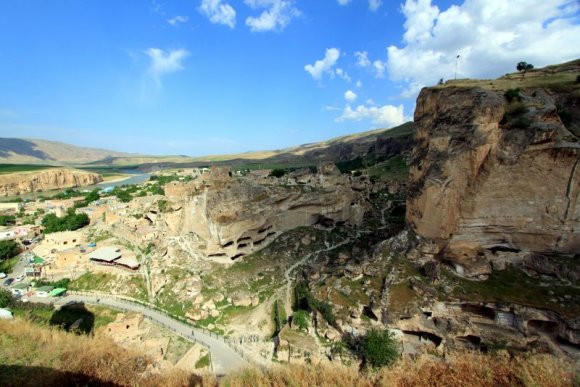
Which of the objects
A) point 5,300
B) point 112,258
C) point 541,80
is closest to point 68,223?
point 112,258

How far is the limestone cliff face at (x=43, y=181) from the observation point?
108 meters

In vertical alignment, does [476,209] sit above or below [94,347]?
above

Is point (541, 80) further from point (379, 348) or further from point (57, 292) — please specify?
point (57, 292)

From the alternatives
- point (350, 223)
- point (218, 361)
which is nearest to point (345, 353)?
point (218, 361)

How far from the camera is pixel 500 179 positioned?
68.6ft

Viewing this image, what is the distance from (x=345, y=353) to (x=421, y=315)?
497 centimetres

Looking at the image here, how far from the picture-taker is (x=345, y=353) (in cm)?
1850

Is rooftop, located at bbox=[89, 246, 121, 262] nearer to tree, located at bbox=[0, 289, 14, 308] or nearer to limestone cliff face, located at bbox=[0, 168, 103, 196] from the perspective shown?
tree, located at bbox=[0, 289, 14, 308]

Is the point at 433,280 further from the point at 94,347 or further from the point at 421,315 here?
the point at 94,347

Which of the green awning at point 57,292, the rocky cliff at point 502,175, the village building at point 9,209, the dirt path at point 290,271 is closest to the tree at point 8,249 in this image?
the green awning at point 57,292

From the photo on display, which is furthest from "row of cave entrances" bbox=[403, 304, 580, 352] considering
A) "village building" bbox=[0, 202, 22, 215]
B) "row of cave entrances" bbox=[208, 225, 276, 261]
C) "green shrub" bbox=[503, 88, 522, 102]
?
"village building" bbox=[0, 202, 22, 215]

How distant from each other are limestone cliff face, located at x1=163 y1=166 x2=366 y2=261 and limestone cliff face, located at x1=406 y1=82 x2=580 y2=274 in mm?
15057

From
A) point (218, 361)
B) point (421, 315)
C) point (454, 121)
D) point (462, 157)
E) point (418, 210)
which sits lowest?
point (218, 361)

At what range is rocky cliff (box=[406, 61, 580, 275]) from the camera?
64.7ft
